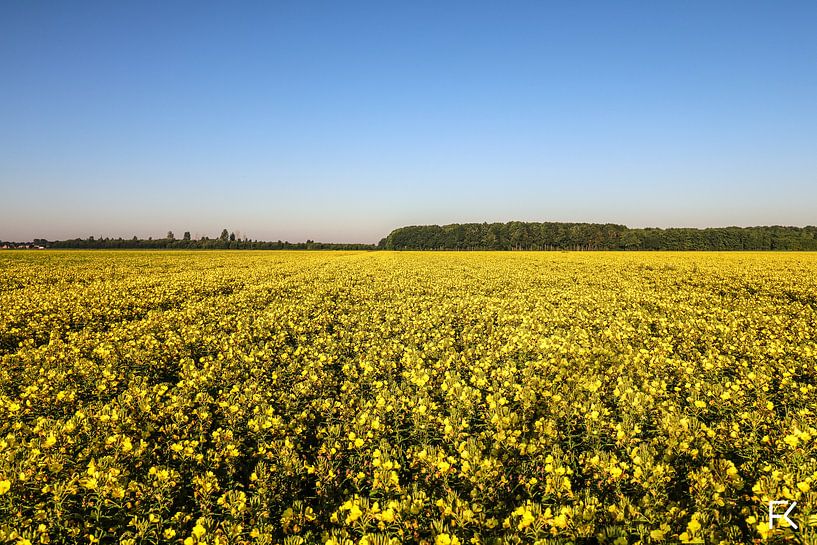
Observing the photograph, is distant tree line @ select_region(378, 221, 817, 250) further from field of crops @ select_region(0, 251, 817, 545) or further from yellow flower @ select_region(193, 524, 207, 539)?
yellow flower @ select_region(193, 524, 207, 539)

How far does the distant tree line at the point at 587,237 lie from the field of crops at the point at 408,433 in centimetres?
12152

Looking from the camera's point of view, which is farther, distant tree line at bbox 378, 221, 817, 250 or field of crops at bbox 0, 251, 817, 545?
distant tree line at bbox 378, 221, 817, 250

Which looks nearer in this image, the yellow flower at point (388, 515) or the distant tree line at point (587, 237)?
the yellow flower at point (388, 515)

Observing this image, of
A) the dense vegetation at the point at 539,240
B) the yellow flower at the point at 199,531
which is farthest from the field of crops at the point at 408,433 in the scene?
the dense vegetation at the point at 539,240

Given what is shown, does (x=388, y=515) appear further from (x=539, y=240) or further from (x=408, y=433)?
(x=539, y=240)

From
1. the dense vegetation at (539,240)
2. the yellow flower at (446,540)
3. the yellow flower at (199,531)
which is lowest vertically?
the yellow flower at (199,531)

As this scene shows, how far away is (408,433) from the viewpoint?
201 inches

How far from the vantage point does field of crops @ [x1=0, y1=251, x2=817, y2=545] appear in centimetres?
324

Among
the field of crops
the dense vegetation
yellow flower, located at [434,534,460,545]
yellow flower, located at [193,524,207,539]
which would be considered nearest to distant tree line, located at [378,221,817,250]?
the dense vegetation

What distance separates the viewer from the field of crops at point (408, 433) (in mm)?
3242

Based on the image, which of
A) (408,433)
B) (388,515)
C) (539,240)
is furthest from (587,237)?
(388,515)

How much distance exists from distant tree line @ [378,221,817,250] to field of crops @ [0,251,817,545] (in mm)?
121517

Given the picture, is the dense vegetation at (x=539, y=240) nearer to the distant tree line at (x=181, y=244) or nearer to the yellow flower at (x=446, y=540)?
the distant tree line at (x=181, y=244)

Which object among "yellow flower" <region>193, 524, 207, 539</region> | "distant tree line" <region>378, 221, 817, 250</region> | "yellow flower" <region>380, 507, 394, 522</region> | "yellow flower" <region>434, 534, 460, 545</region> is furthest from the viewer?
"distant tree line" <region>378, 221, 817, 250</region>
